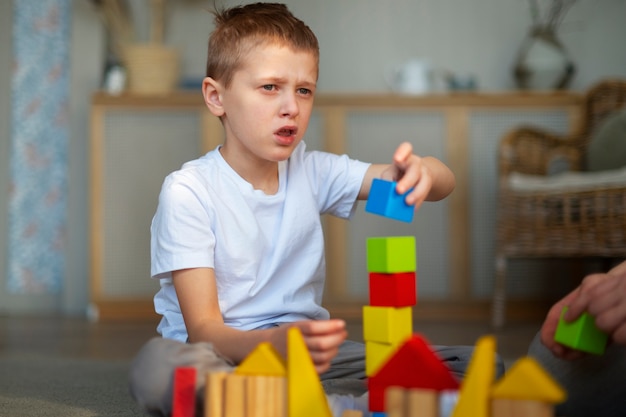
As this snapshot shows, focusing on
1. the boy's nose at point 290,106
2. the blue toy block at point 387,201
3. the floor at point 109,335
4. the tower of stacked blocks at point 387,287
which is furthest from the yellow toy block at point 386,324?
the floor at point 109,335

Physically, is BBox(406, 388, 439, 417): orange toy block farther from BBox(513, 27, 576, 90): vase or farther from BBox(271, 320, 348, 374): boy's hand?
BBox(513, 27, 576, 90): vase

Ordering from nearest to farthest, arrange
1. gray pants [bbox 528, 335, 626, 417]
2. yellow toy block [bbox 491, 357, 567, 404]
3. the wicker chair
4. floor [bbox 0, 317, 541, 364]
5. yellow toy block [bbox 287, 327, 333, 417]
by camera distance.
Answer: yellow toy block [bbox 491, 357, 567, 404]
yellow toy block [bbox 287, 327, 333, 417]
gray pants [bbox 528, 335, 626, 417]
floor [bbox 0, 317, 541, 364]
the wicker chair

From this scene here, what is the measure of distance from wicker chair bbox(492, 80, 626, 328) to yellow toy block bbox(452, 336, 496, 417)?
2347 mm

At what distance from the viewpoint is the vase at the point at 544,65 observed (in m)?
3.68

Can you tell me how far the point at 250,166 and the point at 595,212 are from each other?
1.92 m

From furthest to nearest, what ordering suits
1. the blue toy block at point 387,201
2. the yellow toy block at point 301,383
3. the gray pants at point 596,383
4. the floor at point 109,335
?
the floor at point 109,335
the gray pants at point 596,383
the blue toy block at point 387,201
the yellow toy block at point 301,383

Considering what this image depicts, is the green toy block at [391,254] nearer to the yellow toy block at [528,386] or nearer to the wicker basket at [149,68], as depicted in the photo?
the yellow toy block at [528,386]

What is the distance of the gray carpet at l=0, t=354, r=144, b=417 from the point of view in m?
1.45

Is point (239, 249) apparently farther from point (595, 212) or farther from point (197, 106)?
point (197, 106)

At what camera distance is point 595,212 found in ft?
9.79

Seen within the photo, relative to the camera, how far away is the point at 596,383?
1195 mm

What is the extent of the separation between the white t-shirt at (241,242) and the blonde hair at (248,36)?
0.50ft

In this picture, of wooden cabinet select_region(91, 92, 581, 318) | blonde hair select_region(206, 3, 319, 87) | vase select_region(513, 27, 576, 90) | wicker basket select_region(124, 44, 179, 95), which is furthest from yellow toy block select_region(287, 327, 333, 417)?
vase select_region(513, 27, 576, 90)

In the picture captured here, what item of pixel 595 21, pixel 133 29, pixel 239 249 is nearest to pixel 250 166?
pixel 239 249
